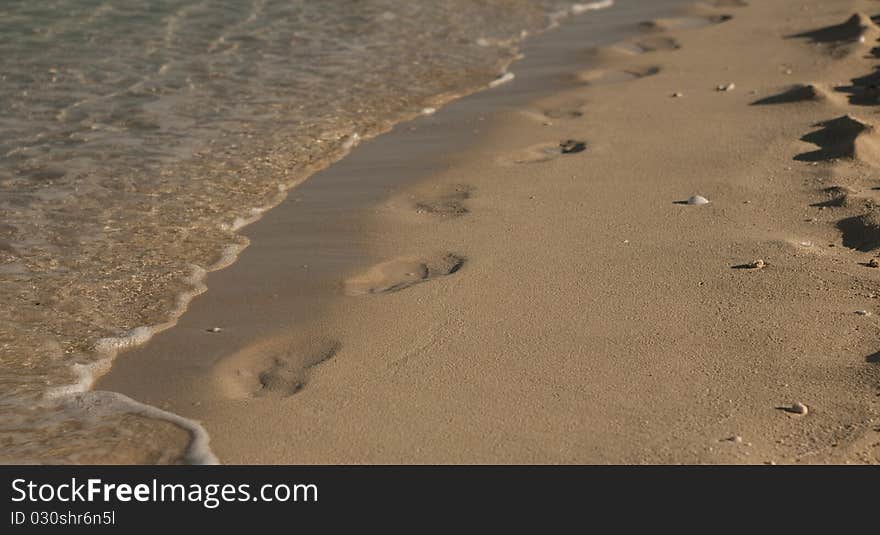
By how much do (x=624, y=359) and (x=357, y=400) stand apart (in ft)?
2.87

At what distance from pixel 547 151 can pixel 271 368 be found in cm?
256

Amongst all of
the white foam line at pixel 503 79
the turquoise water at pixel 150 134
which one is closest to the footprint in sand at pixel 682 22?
the turquoise water at pixel 150 134

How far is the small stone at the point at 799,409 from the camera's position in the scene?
3.23 meters

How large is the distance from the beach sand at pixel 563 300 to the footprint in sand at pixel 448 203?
0.02m

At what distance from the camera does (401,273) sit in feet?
14.5

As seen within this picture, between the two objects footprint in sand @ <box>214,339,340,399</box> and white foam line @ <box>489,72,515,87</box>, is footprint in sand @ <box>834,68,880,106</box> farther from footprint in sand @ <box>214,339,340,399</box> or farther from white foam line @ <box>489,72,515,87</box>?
footprint in sand @ <box>214,339,340,399</box>

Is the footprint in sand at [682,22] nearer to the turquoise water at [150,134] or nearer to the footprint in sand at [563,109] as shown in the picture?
the turquoise water at [150,134]

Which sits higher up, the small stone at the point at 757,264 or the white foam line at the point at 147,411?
the small stone at the point at 757,264

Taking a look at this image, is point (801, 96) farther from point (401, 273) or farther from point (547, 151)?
point (401, 273)

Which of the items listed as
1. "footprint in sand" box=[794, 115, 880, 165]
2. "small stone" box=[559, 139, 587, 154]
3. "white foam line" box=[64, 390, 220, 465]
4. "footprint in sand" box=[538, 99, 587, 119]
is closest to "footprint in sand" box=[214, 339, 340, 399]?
"white foam line" box=[64, 390, 220, 465]

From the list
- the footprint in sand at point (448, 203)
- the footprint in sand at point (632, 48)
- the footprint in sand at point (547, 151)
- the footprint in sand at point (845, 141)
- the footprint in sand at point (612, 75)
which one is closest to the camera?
the footprint in sand at point (448, 203)

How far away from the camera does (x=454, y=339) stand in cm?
378
